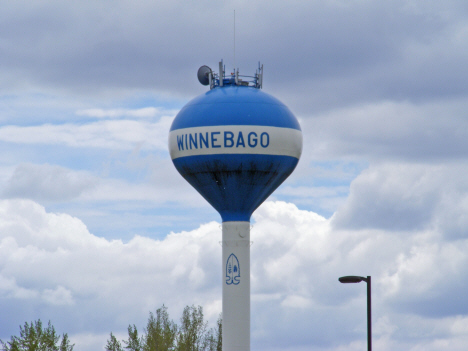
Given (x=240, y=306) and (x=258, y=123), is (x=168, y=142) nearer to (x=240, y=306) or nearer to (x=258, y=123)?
(x=258, y=123)

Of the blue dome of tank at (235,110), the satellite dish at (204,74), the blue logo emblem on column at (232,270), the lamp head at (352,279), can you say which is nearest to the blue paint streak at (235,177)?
the blue dome of tank at (235,110)

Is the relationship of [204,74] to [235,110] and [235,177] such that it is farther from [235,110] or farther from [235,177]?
[235,177]

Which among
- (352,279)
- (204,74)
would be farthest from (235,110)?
(352,279)

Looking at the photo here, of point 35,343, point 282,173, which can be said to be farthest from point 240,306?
point 35,343

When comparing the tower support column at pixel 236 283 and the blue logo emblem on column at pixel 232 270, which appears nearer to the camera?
the tower support column at pixel 236 283

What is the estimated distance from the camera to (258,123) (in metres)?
46.1

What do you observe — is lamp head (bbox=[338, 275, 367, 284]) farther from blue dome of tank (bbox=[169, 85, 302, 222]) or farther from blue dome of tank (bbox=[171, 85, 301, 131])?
blue dome of tank (bbox=[171, 85, 301, 131])

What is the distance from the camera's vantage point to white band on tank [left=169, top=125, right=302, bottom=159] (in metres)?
45.8

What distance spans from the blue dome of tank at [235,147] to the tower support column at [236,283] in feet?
2.84

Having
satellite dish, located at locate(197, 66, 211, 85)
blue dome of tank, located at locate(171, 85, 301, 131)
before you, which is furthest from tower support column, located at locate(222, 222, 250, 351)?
satellite dish, located at locate(197, 66, 211, 85)

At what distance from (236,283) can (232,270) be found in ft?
2.42

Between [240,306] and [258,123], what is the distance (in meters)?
9.84

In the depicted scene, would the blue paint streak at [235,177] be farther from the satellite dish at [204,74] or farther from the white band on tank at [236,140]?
the satellite dish at [204,74]

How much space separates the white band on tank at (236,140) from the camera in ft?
150
